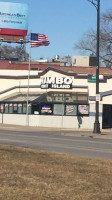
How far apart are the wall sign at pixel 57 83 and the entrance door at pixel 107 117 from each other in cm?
→ 423

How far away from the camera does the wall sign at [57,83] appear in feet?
138

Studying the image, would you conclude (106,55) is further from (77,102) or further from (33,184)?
(33,184)

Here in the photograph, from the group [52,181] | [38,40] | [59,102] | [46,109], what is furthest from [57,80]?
[52,181]

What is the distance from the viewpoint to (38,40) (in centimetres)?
4866

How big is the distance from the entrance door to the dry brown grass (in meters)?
30.9

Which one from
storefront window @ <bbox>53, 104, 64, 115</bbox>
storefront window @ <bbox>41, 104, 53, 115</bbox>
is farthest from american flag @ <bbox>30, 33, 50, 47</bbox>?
storefront window @ <bbox>53, 104, 64, 115</bbox>

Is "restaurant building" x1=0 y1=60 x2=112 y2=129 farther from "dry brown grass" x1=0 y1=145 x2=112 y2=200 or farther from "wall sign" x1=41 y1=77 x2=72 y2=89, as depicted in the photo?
"dry brown grass" x1=0 y1=145 x2=112 y2=200

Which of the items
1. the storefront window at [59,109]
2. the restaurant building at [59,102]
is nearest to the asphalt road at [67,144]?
the restaurant building at [59,102]

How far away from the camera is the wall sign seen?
42.0 m

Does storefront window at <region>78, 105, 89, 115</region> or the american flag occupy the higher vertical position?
the american flag

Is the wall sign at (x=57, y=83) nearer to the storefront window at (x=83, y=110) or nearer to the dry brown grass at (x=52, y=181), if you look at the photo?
the storefront window at (x=83, y=110)

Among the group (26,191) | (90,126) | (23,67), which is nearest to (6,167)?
(26,191)

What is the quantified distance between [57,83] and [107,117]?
612 cm

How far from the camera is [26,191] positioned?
6402 millimetres
